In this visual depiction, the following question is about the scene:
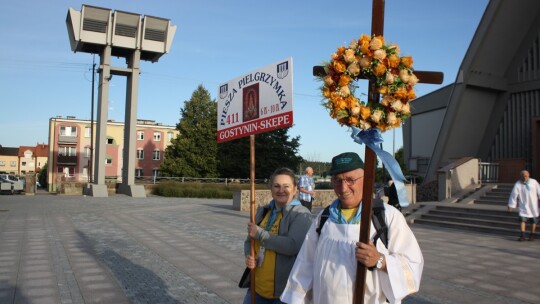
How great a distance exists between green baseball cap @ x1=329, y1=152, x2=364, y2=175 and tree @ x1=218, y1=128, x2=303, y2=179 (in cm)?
4509

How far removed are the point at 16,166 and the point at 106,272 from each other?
123229 mm

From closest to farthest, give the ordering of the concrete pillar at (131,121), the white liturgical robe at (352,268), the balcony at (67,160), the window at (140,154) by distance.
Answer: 1. the white liturgical robe at (352,268)
2. the concrete pillar at (131,121)
3. the balcony at (67,160)
4. the window at (140,154)

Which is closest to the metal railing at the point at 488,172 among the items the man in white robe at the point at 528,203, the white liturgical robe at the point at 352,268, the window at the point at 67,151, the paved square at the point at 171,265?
the paved square at the point at 171,265

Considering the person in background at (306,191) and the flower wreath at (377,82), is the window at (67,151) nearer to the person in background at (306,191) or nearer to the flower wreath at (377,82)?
the person in background at (306,191)

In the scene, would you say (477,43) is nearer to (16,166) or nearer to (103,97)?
(103,97)

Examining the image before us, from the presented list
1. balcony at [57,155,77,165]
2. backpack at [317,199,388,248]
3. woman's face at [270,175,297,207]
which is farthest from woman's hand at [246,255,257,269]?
balcony at [57,155,77,165]

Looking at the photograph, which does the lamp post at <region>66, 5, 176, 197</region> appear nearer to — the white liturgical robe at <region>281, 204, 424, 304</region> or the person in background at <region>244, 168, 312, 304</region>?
the person in background at <region>244, 168, 312, 304</region>

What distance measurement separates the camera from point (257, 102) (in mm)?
4605

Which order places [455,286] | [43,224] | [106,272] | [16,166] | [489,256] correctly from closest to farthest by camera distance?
[455,286], [106,272], [489,256], [43,224], [16,166]

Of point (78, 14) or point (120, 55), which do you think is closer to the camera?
point (78, 14)

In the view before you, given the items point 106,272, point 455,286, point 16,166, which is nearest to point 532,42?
point 455,286

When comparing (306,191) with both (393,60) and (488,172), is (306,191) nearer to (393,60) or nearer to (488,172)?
(393,60)

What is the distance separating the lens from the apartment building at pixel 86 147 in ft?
211

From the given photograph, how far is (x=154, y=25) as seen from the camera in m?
34.7
